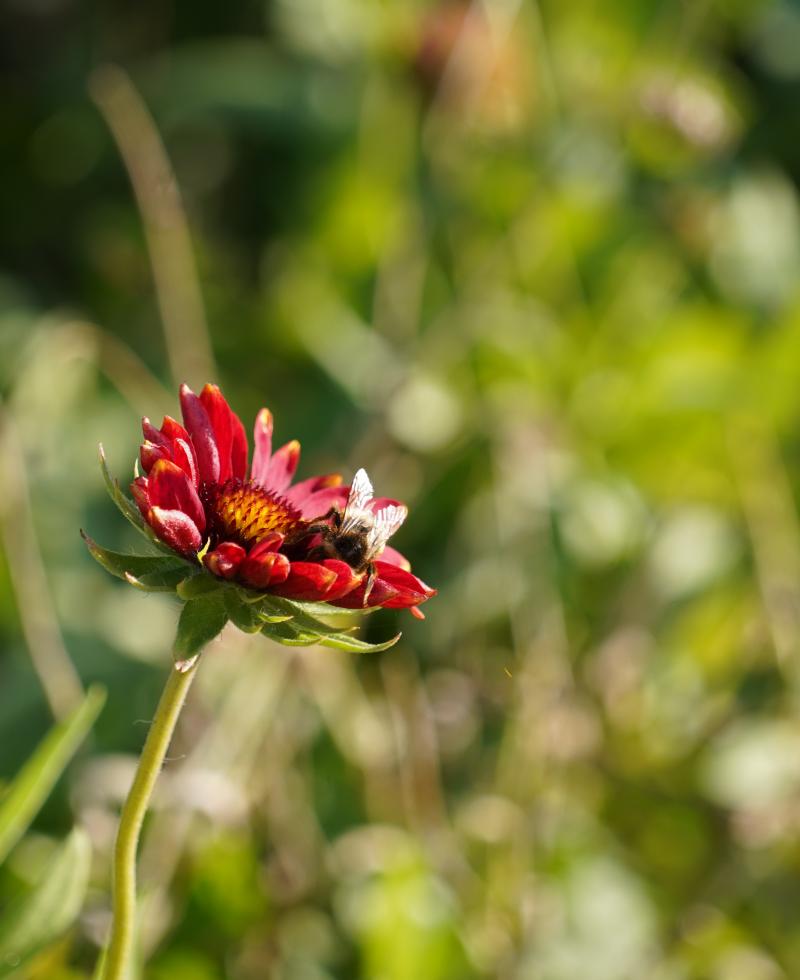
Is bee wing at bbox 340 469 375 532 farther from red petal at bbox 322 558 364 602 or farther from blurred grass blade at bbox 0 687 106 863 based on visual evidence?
blurred grass blade at bbox 0 687 106 863

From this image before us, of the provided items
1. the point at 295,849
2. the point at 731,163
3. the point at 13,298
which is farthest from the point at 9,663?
the point at 731,163

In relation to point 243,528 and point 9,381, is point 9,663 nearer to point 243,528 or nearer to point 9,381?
point 9,381

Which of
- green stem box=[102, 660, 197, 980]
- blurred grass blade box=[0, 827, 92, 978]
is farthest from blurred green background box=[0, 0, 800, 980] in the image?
green stem box=[102, 660, 197, 980]

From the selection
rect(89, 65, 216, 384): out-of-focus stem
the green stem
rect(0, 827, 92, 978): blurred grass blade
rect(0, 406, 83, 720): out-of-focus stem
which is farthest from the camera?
rect(89, 65, 216, 384): out-of-focus stem

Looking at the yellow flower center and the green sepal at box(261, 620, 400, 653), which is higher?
the yellow flower center

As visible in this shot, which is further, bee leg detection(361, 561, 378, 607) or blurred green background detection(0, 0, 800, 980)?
blurred green background detection(0, 0, 800, 980)

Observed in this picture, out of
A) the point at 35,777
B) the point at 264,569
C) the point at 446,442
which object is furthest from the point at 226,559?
the point at 446,442

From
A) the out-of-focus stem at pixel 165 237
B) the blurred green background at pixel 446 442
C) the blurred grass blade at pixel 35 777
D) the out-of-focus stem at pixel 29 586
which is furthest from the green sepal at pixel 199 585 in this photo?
the out-of-focus stem at pixel 165 237
